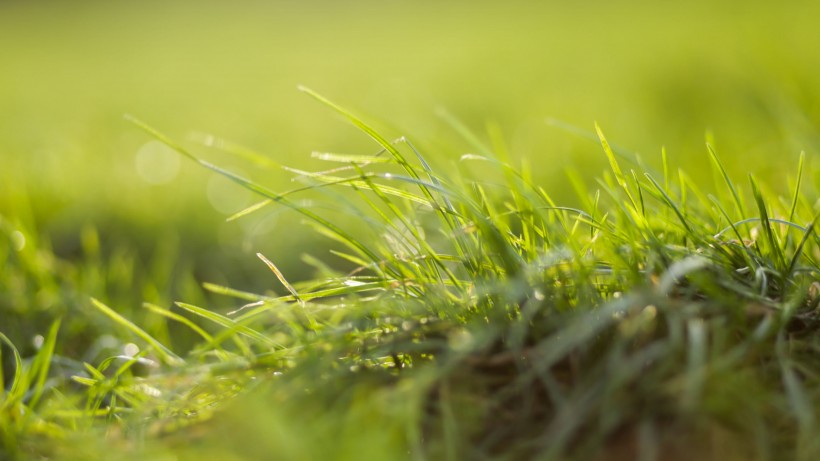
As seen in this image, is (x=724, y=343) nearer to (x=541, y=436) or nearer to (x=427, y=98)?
(x=541, y=436)

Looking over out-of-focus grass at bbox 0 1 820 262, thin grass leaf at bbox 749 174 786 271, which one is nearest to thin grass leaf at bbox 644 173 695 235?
thin grass leaf at bbox 749 174 786 271

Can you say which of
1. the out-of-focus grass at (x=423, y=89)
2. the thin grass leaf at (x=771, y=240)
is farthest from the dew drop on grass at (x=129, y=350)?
the thin grass leaf at (x=771, y=240)

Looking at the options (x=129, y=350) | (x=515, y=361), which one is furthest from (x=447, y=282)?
(x=129, y=350)

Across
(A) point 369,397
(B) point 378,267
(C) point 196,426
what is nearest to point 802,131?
(B) point 378,267

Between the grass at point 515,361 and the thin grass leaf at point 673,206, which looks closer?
the grass at point 515,361

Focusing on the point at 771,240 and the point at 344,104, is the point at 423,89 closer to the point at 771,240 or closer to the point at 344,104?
the point at 344,104

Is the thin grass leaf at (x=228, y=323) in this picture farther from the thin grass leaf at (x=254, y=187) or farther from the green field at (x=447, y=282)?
the thin grass leaf at (x=254, y=187)

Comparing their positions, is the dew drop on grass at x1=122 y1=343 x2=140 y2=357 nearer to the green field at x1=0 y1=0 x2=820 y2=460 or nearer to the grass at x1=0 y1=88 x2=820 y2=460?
the green field at x1=0 y1=0 x2=820 y2=460

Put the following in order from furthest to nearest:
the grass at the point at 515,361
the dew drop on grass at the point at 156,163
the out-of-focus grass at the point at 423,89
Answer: the dew drop on grass at the point at 156,163, the out-of-focus grass at the point at 423,89, the grass at the point at 515,361
